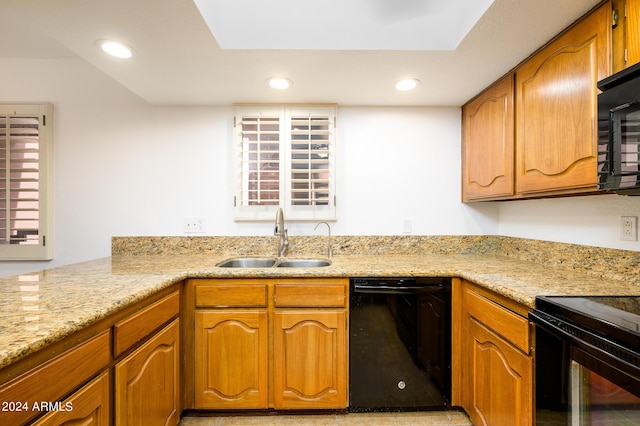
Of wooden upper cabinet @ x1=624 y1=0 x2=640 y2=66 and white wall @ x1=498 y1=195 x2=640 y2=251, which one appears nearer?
wooden upper cabinet @ x1=624 y1=0 x2=640 y2=66

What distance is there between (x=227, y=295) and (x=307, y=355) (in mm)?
549

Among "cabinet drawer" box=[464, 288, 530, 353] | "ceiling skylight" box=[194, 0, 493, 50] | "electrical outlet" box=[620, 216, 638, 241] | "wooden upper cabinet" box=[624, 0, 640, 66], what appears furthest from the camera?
"ceiling skylight" box=[194, 0, 493, 50]

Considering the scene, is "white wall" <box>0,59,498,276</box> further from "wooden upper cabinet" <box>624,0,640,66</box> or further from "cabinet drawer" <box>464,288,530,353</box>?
"wooden upper cabinet" <box>624,0,640,66</box>

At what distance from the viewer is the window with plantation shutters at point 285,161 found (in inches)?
85.1

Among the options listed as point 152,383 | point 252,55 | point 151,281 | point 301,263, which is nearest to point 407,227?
point 301,263

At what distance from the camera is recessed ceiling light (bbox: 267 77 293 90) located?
1759mm

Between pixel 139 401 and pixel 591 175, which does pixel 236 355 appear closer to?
pixel 139 401

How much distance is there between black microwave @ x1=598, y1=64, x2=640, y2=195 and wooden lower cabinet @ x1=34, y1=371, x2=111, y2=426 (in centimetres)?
180

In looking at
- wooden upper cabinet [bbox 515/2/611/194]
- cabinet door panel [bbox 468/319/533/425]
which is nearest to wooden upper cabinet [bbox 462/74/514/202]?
wooden upper cabinet [bbox 515/2/611/194]

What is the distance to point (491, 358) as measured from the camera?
1376mm

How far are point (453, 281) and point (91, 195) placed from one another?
253cm

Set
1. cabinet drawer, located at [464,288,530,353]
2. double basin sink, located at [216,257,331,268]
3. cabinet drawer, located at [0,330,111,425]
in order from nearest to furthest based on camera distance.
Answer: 1. cabinet drawer, located at [0,330,111,425]
2. cabinet drawer, located at [464,288,530,353]
3. double basin sink, located at [216,257,331,268]

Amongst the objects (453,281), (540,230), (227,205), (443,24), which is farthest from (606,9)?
(227,205)

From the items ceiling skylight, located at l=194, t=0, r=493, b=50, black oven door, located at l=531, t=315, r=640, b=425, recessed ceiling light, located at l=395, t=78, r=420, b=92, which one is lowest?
black oven door, located at l=531, t=315, r=640, b=425
